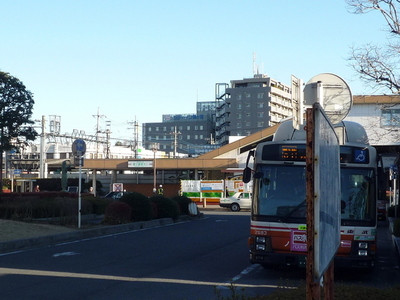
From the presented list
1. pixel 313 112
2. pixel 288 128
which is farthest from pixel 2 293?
pixel 313 112

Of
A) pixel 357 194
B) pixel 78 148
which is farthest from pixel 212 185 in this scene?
pixel 357 194

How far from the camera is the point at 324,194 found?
3193 mm

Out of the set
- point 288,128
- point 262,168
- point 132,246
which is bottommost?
point 132,246

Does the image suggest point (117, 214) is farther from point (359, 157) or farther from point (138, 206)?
point (359, 157)

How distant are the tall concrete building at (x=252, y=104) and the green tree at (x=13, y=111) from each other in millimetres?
66628

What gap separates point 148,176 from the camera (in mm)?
65750

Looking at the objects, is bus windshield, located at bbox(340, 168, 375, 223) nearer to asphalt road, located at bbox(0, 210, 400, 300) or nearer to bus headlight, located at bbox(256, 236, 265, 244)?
asphalt road, located at bbox(0, 210, 400, 300)

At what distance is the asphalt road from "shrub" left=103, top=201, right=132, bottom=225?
5016mm

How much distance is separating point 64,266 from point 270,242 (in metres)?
4.66

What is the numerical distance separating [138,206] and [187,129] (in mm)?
109936

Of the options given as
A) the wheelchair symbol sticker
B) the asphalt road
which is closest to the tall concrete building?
the asphalt road

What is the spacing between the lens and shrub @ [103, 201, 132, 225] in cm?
2264

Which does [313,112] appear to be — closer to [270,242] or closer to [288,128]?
[270,242]

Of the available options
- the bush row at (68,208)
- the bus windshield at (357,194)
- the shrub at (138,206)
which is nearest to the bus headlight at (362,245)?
the bus windshield at (357,194)
